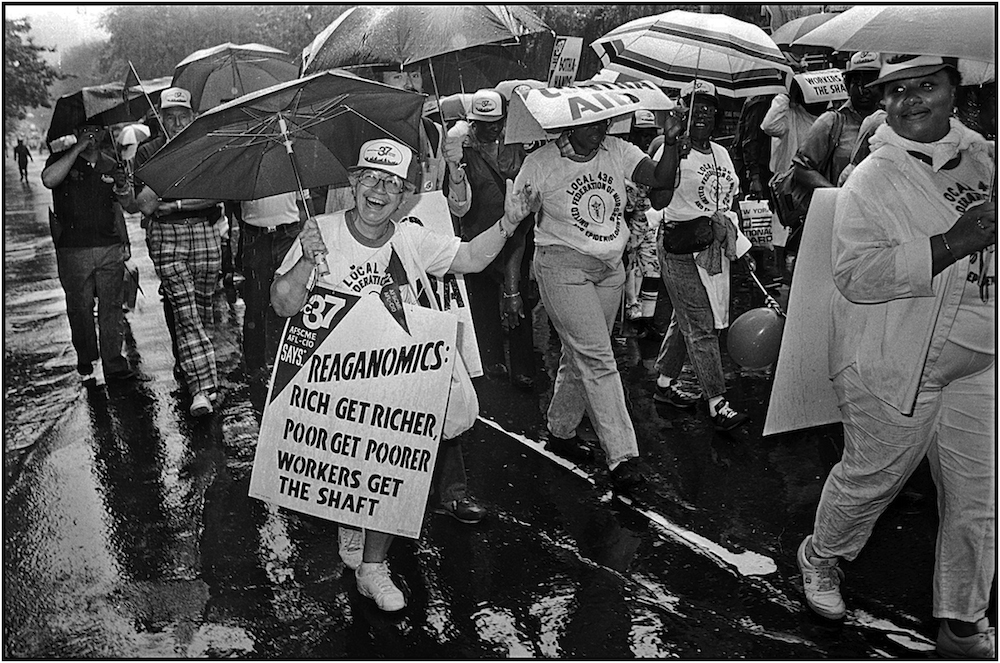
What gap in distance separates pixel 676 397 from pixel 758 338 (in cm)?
123

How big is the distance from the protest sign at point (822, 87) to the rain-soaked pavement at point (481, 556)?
2.79 metres

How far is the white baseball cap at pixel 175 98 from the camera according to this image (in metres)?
7.46

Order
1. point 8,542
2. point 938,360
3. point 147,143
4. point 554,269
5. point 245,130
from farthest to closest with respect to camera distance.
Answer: point 147,143 < point 554,269 < point 8,542 < point 245,130 < point 938,360

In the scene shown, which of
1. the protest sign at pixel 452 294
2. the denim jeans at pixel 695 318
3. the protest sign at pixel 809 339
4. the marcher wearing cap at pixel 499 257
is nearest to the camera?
the protest sign at pixel 809 339

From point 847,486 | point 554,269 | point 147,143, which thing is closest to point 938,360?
point 847,486

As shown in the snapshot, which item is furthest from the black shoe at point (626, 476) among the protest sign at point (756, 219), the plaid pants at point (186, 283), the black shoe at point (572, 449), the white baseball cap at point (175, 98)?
the white baseball cap at point (175, 98)

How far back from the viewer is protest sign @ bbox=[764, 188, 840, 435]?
159 inches

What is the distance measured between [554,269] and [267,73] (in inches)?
153

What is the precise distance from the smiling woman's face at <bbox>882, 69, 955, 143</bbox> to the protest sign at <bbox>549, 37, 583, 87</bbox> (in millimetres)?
5504

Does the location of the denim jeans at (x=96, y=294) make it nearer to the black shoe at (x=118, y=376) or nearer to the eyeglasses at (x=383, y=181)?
the black shoe at (x=118, y=376)

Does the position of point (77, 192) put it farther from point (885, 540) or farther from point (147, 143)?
point (885, 540)

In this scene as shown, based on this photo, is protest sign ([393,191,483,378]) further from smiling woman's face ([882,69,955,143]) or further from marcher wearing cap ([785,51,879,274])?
marcher wearing cap ([785,51,879,274])

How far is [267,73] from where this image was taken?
27.2ft

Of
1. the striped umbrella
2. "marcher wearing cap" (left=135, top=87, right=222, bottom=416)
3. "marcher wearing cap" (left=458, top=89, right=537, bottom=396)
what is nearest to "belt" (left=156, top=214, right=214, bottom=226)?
"marcher wearing cap" (left=135, top=87, right=222, bottom=416)
